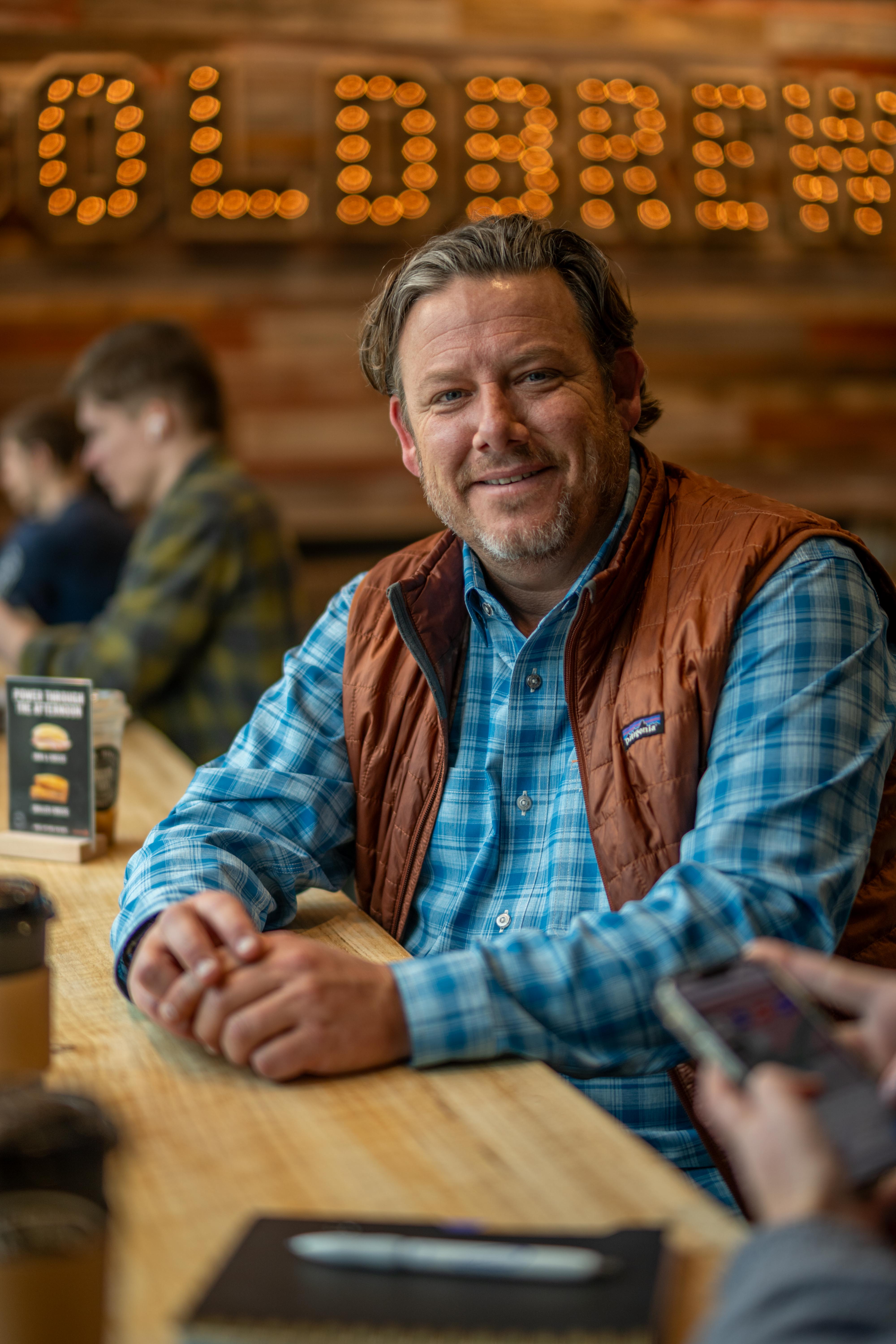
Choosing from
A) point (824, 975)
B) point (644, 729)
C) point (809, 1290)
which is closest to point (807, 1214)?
point (809, 1290)

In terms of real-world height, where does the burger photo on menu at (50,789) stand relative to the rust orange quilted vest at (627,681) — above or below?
below

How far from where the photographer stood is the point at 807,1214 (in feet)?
2.21

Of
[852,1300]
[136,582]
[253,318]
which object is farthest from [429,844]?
[253,318]

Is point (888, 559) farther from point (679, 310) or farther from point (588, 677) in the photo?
point (588, 677)

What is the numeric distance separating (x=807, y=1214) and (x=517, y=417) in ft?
3.65

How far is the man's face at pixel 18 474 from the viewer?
4070 mm

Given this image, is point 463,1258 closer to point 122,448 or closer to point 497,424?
point 497,424

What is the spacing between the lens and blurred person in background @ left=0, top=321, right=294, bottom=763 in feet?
9.39

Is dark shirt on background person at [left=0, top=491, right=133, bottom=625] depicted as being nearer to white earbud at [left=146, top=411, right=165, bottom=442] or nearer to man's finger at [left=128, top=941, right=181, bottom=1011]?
white earbud at [left=146, top=411, right=165, bottom=442]

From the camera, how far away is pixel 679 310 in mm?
4785

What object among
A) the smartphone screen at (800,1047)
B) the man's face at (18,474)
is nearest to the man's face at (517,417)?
the smartphone screen at (800,1047)

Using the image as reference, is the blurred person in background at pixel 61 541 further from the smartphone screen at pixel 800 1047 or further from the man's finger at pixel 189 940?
the smartphone screen at pixel 800 1047

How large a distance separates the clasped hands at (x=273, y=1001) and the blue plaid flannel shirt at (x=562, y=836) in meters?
0.04

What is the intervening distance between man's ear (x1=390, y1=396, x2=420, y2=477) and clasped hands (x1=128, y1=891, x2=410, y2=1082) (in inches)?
32.7
